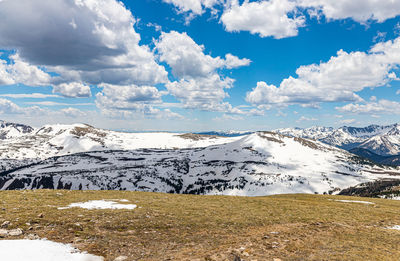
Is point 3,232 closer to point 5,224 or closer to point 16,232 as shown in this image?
point 16,232

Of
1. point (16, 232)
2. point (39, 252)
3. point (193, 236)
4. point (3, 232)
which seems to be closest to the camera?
point (39, 252)

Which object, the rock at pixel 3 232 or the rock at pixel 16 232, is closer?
the rock at pixel 3 232

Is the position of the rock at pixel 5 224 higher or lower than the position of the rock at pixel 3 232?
lower

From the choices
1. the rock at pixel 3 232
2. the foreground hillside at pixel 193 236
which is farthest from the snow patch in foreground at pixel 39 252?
the rock at pixel 3 232

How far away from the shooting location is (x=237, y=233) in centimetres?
1891

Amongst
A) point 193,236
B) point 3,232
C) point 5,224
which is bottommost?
point 193,236

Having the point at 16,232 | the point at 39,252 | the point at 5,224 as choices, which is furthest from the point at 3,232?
the point at 39,252

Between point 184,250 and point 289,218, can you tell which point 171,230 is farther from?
point 289,218

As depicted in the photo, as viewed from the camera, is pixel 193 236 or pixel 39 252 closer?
pixel 39 252

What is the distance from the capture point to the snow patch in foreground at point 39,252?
1128cm

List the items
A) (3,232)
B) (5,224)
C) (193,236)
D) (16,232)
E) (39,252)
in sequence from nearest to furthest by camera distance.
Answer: (39,252), (3,232), (16,232), (5,224), (193,236)

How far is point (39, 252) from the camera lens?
1212 cm

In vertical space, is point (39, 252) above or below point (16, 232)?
above

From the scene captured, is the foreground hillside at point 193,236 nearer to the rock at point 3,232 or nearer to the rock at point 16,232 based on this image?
the rock at point 16,232
